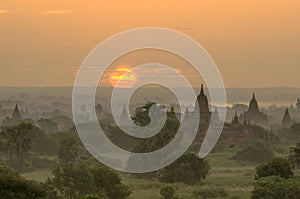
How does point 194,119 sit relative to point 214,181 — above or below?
above

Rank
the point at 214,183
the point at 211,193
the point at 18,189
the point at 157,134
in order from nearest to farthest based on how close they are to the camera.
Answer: the point at 18,189 → the point at 211,193 → the point at 214,183 → the point at 157,134

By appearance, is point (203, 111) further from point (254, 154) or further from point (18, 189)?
point (18, 189)

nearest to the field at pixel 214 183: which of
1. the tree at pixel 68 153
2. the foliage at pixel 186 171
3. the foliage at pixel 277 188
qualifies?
the foliage at pixel 186 171

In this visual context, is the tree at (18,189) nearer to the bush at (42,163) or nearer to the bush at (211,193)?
the bush at (211,193)

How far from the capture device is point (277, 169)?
35.1m

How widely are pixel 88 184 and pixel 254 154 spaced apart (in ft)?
104

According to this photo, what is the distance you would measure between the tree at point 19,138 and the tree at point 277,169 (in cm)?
2210

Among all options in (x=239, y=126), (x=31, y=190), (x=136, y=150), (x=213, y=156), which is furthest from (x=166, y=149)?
(x=31, y=190)

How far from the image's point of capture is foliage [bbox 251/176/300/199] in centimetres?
3005

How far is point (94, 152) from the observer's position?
61375 mm

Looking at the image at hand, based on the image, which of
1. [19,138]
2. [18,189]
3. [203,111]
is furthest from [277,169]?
[203,111]

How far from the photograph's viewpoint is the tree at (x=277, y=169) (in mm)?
34812

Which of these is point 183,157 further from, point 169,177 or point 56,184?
point 56,184

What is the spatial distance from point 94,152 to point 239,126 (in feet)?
62.5
